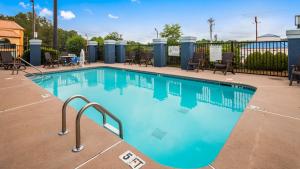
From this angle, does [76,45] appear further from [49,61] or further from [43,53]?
[49,61]

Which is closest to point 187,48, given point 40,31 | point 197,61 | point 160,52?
point 197,61

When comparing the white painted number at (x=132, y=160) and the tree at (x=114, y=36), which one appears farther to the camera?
the tree at (x=114, y=36)

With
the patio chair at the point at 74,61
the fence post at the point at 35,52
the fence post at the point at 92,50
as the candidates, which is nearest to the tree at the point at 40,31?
the fence post at the point at 92,50

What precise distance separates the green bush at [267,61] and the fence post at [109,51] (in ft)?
32.2

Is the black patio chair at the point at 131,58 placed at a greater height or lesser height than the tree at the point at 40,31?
lesser

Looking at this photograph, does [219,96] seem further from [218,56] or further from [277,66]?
[277,66]

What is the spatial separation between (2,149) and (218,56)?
9.37 meters

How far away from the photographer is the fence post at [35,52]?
493 inches

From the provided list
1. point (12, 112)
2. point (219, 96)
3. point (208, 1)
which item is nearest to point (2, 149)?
point (12, 112)

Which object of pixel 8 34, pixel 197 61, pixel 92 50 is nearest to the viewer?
pixel 197 61

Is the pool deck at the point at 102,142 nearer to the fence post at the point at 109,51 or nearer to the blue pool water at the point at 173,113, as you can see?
the blue pool water at the point at 173,113

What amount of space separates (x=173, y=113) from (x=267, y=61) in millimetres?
7080

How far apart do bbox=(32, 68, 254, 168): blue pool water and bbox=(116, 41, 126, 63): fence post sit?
7.75 m

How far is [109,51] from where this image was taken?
599 inches
